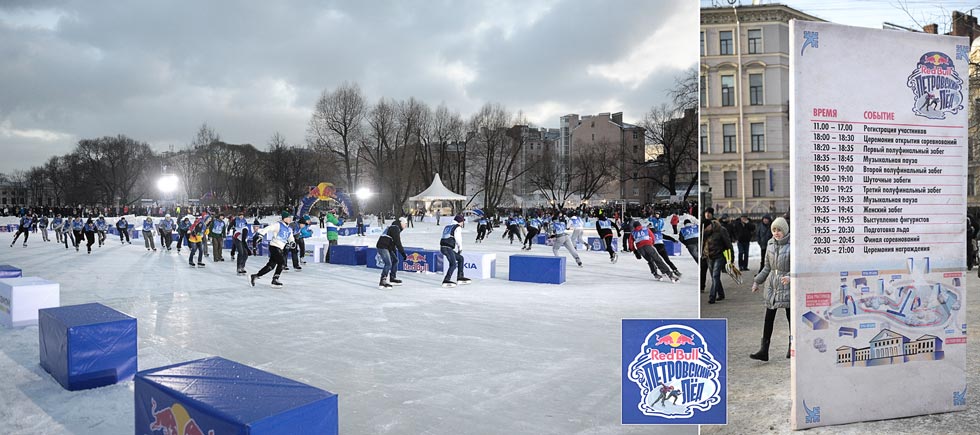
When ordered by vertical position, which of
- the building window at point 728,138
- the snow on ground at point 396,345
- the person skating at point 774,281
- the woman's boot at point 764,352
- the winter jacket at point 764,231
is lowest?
the snow on ground at point 396,345

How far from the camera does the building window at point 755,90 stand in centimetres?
345

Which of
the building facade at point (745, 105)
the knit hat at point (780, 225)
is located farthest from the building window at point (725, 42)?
the knit hat at point (780, 225)

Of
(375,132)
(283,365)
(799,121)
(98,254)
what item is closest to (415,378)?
(283,365)

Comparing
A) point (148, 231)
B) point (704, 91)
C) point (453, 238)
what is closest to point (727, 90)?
point (704, 91)

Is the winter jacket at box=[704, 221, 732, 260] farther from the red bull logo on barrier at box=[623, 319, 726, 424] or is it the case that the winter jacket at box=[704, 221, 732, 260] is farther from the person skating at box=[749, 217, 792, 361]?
the red bull logo on barrier at box=[623, 319, 726, 424]

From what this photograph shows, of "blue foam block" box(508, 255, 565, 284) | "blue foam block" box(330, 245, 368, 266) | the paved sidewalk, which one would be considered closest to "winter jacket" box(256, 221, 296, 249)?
"blue foam block" box(330, 245, 368, 266)

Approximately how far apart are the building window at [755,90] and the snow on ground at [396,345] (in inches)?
84.2

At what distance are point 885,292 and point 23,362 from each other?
278 inches

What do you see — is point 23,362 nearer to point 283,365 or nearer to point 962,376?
point 283,365

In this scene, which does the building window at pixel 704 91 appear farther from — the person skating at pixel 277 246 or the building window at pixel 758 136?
the person skating at pixel 277 246

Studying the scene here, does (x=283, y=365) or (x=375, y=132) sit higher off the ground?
(x=375, y=132)

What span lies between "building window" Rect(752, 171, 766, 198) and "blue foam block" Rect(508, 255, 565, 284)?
7.75 m

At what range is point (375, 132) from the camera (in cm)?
4419

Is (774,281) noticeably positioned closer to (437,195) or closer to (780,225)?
(780,225)
